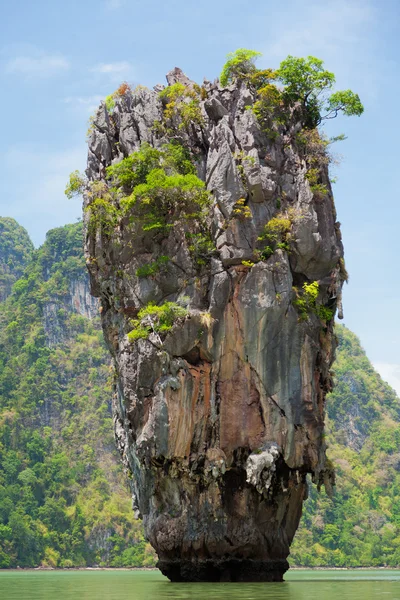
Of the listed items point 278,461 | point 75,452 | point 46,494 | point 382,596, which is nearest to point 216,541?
point 278,461

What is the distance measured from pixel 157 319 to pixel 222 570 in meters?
5.75

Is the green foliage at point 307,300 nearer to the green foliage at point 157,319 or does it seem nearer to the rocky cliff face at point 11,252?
the green foliage at point 157,319

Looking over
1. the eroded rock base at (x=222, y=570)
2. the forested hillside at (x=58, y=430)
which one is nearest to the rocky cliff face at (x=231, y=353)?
the eroded rock base at (x=222, y=570)

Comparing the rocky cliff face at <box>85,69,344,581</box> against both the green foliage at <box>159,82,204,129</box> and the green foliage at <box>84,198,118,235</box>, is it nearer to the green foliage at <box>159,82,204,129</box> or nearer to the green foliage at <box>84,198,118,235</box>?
the green foliage at <box>84,198,118,235</box>

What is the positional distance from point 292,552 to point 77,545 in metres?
13.9

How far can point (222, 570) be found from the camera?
19500 millimetres

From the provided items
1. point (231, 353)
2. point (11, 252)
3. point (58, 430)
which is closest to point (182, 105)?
point (231, 353)

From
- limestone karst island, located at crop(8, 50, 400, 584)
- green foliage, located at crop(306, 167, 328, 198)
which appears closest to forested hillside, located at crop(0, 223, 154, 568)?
limestone karst island, located at crop(8, 50, 400, 584)

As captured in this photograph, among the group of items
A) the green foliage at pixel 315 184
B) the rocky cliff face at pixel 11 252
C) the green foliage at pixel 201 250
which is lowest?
the green foliage at pixel 201 250

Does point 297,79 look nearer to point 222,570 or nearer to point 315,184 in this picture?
point 315,184

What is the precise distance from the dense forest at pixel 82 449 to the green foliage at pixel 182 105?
36255 mm

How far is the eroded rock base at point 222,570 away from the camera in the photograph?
63.9 feet

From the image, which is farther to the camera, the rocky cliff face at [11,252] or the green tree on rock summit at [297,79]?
the rocky cliff face at [11,252]

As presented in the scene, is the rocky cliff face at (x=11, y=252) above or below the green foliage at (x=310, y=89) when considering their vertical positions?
above
